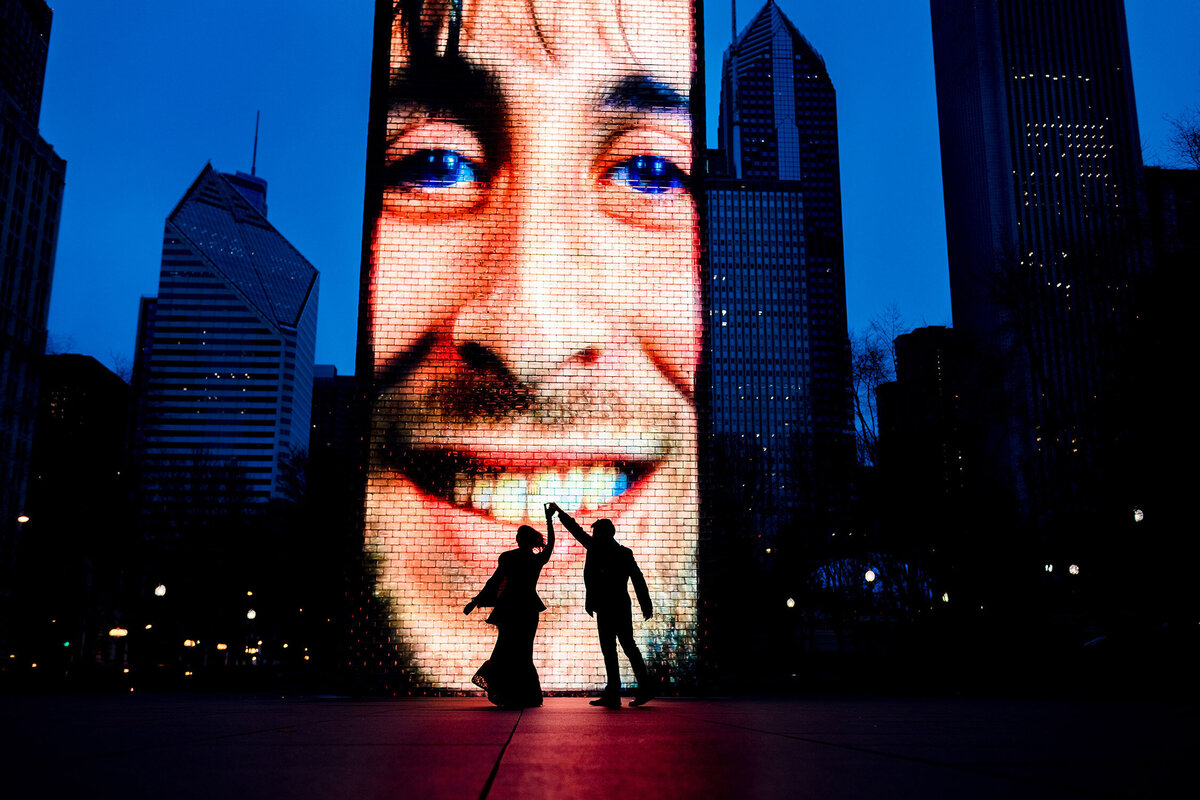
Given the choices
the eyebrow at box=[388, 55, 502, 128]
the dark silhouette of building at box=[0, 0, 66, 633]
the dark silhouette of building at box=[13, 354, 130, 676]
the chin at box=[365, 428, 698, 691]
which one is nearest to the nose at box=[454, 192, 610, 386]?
the eyebrow at box=[388, 55, 502, 128]

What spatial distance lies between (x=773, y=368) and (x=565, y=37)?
124875 millimetres

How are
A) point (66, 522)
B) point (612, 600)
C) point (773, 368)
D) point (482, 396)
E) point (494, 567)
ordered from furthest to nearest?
point (773, 368) < point (66, 522) < point (482, 396) < point (494, 567) < point (612, 600)

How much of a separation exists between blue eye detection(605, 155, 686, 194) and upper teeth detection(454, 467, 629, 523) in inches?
198

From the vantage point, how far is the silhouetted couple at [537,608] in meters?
9.94

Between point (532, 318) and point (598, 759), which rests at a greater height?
point (532, 318)

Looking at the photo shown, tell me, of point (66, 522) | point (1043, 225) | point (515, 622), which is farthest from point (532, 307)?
point (1043, 225)

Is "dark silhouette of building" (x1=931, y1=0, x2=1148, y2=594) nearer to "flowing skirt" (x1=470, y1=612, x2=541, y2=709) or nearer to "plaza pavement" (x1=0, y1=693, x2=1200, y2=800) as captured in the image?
"flowing skirt" (x1=470, y1=612, x2=541, y2=709)

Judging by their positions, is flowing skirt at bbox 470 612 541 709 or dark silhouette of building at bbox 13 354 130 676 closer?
flowing skirt at bbox 470 612 541 709

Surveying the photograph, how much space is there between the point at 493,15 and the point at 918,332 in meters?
21.8

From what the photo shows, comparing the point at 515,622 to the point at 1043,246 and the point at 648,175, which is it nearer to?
the point at 648,175

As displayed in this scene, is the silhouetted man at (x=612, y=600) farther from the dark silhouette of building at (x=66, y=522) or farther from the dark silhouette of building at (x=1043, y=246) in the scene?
the dark silhouette of building at (x=66, y=522)

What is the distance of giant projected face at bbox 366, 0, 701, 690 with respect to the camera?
1558cm

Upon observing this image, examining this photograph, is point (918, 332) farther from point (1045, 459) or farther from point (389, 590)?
point (389, 590)

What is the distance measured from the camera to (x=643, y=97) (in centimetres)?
1722
